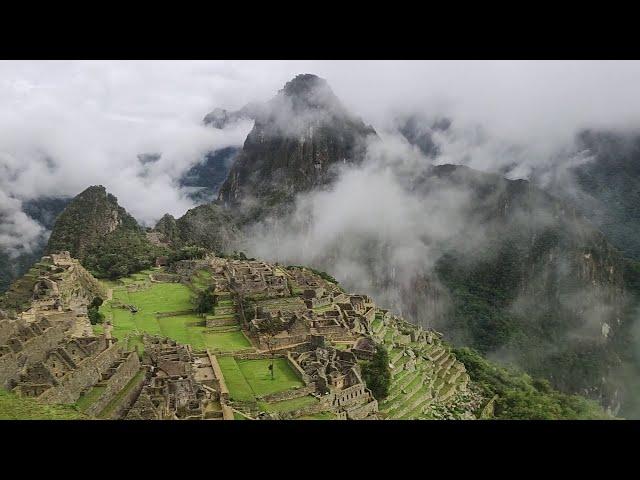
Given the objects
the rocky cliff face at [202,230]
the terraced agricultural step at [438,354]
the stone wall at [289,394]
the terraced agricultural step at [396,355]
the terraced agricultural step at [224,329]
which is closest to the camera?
the stone wall at [289,394]

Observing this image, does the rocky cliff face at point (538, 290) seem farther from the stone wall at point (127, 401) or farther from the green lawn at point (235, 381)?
the stone wall at point (127, 401)

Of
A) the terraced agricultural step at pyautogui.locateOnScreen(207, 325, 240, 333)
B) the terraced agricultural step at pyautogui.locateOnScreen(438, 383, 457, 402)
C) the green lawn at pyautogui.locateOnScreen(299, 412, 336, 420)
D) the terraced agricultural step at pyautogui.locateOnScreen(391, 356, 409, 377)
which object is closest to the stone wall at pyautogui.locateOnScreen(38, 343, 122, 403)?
the green lawn at pyautogui.locateOnScreen(299, 412, 336, 420)

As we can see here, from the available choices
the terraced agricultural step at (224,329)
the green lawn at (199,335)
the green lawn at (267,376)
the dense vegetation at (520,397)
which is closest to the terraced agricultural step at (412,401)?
the green lawn at (267,376)

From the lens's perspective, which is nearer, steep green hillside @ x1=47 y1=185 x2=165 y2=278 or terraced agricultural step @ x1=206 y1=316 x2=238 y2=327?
terraced agricultural step @ x1=206 y1=316 x2=238 y2=327

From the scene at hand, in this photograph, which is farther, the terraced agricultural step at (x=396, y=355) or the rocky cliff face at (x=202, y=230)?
the rocky cliff face at (x=202, y=230)

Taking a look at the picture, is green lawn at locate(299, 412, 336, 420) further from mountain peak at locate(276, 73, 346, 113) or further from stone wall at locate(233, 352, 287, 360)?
A: mountain peak at locate(276, 73, 346, 113)

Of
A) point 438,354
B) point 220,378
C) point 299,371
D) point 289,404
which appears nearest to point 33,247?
point 220,378
